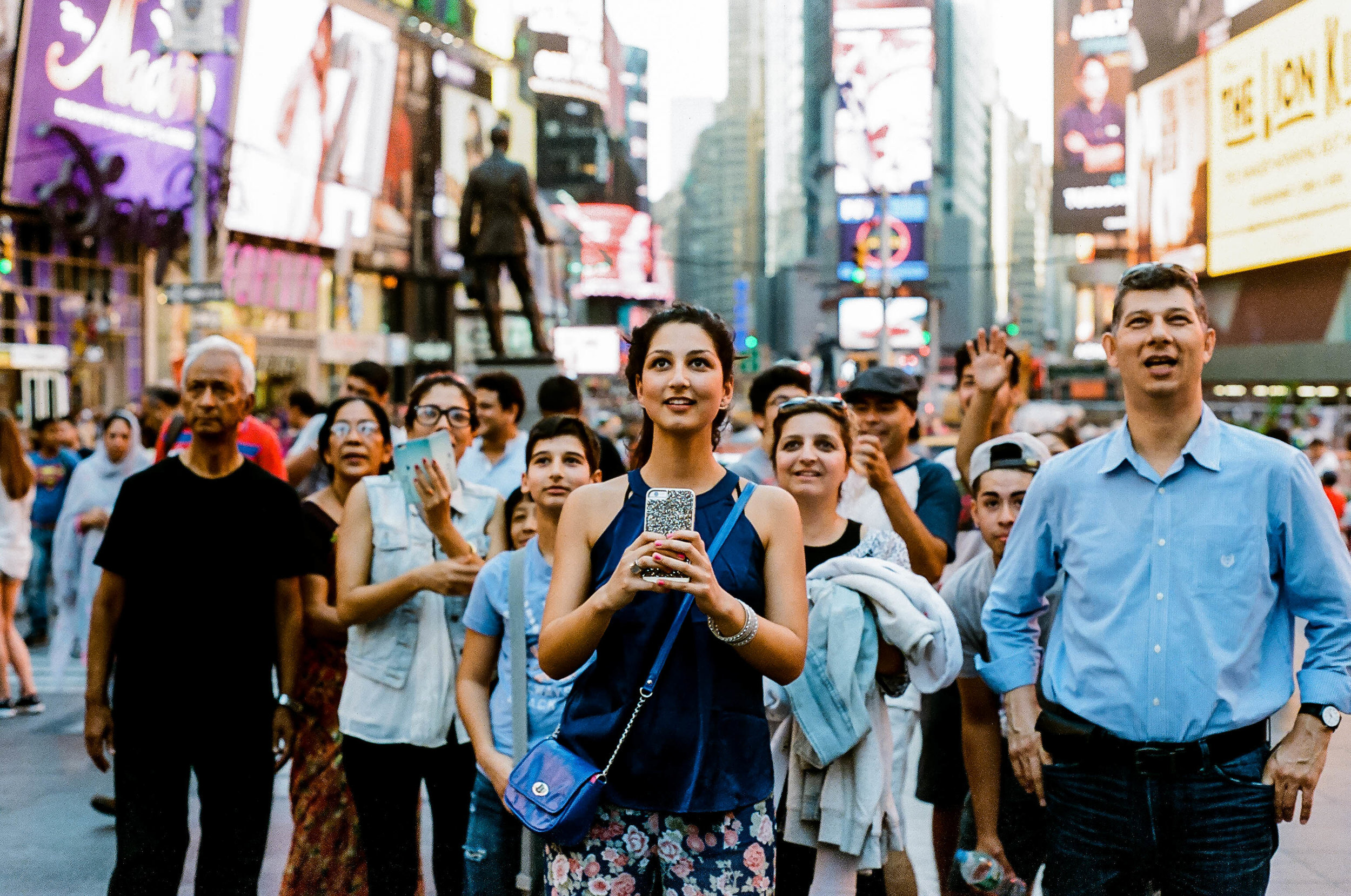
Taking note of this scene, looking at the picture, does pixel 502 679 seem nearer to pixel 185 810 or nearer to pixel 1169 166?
pixel 185 810

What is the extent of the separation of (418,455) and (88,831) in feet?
10.9

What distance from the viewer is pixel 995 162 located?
16850 cm

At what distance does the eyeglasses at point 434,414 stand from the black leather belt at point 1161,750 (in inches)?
125

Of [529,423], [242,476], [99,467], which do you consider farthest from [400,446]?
[529,423]

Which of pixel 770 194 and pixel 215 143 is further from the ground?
pixel 770 194

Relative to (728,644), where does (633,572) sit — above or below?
above

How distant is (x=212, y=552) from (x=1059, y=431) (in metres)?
5.18

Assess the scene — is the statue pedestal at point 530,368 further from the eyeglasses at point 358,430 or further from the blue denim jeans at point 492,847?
the blue denim jeans at point 492,847

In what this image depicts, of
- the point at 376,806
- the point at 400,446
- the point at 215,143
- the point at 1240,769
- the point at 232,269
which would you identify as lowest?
the point at 376,806

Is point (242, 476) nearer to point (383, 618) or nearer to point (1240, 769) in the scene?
point (383, 618)

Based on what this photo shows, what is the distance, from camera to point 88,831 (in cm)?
637

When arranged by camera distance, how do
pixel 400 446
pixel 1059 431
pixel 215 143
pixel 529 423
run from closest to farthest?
pixel 400 446, pixel 1059 431, pixel 529 423, pixel 215 143

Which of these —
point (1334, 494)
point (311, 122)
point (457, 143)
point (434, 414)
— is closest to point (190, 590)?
point (434, 414)

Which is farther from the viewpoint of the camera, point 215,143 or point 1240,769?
point 215,143
